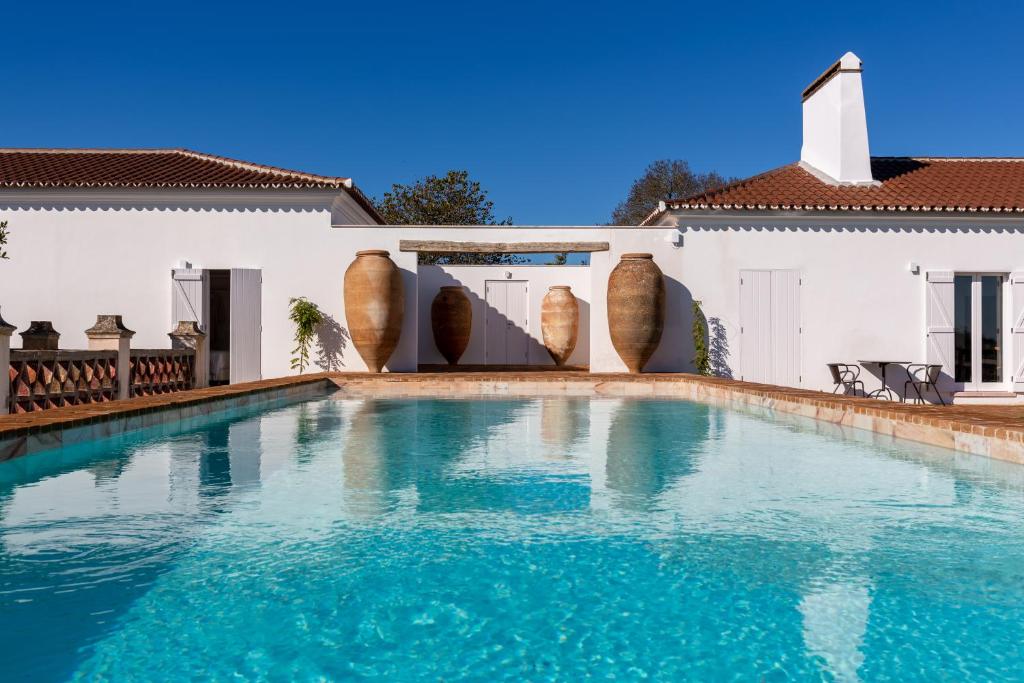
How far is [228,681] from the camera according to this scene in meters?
1.97

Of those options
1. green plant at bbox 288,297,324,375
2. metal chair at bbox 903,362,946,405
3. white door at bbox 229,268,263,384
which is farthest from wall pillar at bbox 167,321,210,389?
metal chair at bbox 903,362,946,405

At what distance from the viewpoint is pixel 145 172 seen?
12195mm

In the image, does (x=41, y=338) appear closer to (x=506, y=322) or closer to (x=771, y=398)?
→ (x=506, y=322)

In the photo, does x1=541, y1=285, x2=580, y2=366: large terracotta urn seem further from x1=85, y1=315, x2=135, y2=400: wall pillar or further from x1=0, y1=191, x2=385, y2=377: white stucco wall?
x1=85, y1=315, x2=135, y2=400: wall pillar

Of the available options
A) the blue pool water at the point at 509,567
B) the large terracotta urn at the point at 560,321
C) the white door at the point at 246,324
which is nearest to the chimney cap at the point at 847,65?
the large terracotta urn at the point at 560,321

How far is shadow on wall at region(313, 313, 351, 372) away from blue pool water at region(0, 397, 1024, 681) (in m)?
6.38

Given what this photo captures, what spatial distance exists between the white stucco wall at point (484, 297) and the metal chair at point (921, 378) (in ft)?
18.3


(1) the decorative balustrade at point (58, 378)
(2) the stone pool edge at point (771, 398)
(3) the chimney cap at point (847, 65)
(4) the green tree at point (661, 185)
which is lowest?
(2) the stone pool edge at point (771, 398)

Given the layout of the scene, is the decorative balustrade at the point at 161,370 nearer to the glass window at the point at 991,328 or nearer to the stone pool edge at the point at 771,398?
the stone pool edge at the point at 771,398

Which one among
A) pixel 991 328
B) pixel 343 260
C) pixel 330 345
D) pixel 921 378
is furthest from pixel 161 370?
pixel 991 328

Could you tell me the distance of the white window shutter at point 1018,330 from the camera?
11258 millimetres

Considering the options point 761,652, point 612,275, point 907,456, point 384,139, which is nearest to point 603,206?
point 384,139

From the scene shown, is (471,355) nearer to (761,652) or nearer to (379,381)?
(379,381)

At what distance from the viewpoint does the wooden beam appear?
37.9ft
